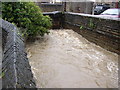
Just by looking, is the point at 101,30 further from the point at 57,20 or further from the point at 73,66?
the point at 57,20

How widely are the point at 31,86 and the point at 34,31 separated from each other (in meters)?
6.27

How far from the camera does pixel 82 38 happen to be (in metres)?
9.05

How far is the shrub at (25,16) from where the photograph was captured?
720 cm

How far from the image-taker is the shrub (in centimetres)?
720

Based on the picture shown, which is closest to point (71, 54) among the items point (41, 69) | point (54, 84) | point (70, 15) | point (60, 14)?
point (41, 69)

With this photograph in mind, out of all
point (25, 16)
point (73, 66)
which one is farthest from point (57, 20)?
point (73, 66)

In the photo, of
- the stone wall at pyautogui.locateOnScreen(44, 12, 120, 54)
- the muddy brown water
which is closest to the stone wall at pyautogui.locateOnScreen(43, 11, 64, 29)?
the stone wall at pyautogui.locateOnScreen(44, 12, 120, 54)

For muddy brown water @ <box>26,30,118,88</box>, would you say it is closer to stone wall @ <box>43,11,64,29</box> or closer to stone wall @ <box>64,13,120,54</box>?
stone wall @ <box>64,13,120,54</box>

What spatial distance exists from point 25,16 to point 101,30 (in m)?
3.74

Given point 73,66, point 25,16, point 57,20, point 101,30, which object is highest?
point 25,16

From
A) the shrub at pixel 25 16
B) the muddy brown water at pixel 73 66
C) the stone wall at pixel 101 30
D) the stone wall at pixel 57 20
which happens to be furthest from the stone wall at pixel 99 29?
the shrub at pixel 25 16

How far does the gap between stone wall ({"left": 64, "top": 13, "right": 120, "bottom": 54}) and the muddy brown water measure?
331mm

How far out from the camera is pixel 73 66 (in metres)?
5.19

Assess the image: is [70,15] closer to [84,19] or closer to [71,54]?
[84,19]
